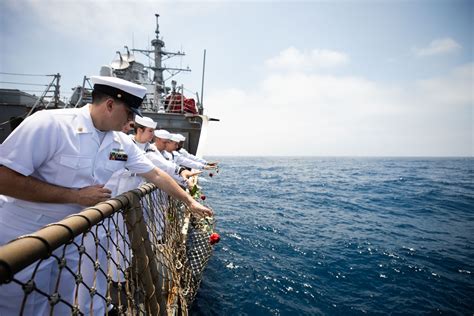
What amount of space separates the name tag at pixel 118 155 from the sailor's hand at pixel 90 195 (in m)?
0.37

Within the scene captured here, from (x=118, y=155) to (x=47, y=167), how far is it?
1.74 feet

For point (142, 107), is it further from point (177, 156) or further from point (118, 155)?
point (118, 155)

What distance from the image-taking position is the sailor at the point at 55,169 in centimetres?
150

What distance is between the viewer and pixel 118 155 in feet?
6.88

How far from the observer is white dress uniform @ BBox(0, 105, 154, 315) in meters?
1.49

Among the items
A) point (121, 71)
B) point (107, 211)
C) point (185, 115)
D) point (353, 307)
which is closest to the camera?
point (107, 211)

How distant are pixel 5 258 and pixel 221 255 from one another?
598 centimetres

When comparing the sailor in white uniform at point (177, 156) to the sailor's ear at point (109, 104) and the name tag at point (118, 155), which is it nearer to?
the name tag at point (118, 155)

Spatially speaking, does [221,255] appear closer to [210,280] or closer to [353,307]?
[210,280]

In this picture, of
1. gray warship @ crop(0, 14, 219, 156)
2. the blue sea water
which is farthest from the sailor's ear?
gray warship @ crop(0, 14, 219, 156)

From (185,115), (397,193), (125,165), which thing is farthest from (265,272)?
(397,193)

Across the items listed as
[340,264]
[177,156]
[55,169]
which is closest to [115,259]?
[55,169]

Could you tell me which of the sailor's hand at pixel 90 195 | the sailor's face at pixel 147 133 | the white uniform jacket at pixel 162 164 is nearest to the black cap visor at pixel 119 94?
the sailor's hand at pixel 90 195

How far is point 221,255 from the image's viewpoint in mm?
6234
